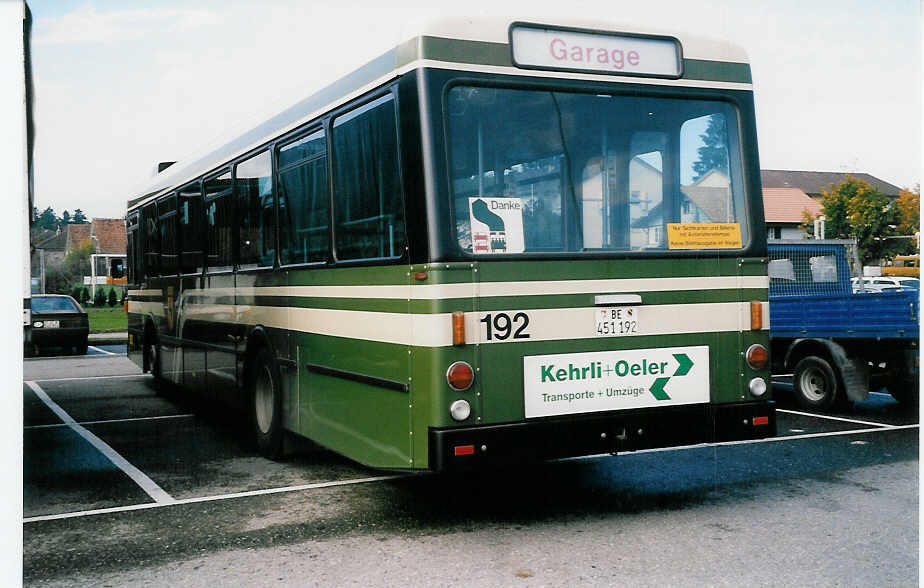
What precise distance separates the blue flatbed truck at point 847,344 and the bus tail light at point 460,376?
17.7 ft

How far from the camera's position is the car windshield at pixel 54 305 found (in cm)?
2330

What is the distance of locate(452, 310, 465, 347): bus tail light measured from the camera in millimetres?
5594

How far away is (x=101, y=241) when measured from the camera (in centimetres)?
4291

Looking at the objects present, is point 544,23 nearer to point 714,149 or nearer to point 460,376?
point 714,149

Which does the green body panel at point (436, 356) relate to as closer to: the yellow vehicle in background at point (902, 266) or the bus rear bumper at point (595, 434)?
the bus rear bumper at point (595, 434)

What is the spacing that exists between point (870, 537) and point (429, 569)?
8.55 feet

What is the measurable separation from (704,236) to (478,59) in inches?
74.3

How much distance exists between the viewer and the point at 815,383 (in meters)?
11.4

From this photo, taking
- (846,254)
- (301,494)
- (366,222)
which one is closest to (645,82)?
(366,222)

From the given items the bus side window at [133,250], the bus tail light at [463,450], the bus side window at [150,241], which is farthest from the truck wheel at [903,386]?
the bus side window at [133,250]

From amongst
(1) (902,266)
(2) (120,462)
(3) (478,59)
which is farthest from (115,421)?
(1) (902,266)

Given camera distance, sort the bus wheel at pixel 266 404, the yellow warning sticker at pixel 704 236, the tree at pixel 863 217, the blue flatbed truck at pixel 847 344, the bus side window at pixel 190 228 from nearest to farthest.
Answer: the yellow warning sticker at pixel 704 236, the bus wheel at pixel 266 404, the bus side window at pixel 190 228, the blue flatbed truck at pixel 847 344, the tree at pixel 863 217

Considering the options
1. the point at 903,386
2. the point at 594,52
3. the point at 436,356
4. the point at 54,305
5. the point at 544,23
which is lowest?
the point at 903,386

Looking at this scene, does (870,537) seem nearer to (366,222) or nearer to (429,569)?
(429,569)
